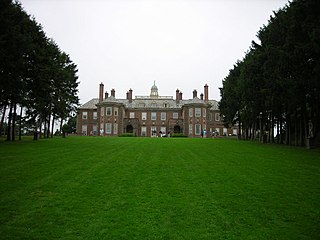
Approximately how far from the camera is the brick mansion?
6034 centimetres

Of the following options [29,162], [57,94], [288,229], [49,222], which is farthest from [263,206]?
[57,94]

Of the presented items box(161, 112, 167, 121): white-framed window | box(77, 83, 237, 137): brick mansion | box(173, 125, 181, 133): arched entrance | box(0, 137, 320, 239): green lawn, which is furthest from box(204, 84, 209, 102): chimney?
box(0, 137, 320, 239): green lawn

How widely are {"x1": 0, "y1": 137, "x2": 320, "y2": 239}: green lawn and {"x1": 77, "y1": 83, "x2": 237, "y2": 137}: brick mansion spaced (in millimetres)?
47035

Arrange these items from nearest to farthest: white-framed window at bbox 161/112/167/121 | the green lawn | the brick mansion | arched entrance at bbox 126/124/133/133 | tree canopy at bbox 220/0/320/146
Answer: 1. the green lawn
2. tree canopy at bbox 220/0/320/146
3. the brick mansion
4. arched entrance at bbox 126/124/133/133
5. white-framed window at bbox 161/112/167/121

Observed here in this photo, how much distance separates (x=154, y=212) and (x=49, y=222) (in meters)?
2.13

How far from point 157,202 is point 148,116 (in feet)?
196

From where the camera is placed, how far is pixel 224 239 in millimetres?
5320

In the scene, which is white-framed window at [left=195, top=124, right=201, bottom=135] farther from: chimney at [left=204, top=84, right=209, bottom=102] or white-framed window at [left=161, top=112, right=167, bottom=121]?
white-framed window at [left=161, top=112, right=167, bottom=121]

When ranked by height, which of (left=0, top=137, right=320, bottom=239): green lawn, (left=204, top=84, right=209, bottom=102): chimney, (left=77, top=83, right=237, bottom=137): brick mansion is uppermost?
(left=204, top=84, right=209, bottom=102): chimney

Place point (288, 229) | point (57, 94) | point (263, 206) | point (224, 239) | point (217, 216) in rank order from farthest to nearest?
point (57, 94) → point (263, 206) → point (217, 216) → point (288, 229) → point (224, 239)

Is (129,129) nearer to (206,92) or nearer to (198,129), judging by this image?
(198,129)

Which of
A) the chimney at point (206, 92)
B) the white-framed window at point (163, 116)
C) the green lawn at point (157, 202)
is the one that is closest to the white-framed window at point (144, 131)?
the white-framed window at point (163, 116)

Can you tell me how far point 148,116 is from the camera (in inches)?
2625

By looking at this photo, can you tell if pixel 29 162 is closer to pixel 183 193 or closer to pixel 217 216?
pixel 183 193
